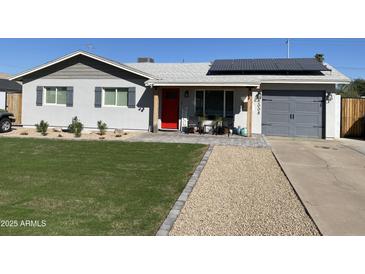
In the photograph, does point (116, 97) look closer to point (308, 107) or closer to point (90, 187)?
point (308, 107)

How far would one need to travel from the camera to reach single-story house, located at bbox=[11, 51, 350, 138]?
1454 centimetres

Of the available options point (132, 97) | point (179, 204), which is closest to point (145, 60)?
point (132, 97)

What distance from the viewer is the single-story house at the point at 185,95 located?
14539mm

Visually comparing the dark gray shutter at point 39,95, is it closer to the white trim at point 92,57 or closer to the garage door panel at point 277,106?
the white trim at point 92,57

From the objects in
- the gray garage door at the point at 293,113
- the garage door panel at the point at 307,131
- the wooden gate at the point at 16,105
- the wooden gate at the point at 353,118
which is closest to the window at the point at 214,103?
the gray garage door at the point at 293,113

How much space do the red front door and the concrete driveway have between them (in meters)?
6.23

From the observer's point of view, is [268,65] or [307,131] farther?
[268,65]

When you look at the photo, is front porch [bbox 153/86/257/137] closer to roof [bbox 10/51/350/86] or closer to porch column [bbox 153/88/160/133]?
porch column [bbox 153/88/160/133]

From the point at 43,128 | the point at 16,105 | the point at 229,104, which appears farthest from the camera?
the point at 16,105

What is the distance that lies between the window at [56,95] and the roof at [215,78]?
5.01 metres

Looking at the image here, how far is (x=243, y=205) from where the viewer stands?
4.82 m

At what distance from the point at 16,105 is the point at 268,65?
1494 centimetres

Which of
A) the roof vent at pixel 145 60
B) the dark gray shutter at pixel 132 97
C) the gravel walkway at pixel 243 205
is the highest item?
the roof vent at pixel 145 60

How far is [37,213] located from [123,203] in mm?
1197
